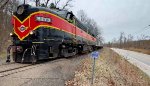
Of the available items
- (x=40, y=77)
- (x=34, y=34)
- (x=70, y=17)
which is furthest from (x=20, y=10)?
(x=40, y=77)

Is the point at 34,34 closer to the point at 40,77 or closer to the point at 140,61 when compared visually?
the point at 40,77

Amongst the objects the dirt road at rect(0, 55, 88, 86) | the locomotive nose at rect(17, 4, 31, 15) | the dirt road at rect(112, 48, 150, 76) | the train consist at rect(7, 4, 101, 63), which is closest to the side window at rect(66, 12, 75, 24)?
the train consist at rect(7, 4, 101, 63)

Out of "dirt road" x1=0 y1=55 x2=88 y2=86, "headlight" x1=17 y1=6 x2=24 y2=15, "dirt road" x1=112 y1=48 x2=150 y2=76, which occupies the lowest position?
"dirt road" x1=112 y1=48 x2=150 y2=76

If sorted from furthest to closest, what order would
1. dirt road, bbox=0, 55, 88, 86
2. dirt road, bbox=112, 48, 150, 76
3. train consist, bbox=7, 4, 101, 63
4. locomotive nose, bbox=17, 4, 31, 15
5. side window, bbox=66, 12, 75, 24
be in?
dirt road, bbox=112, 48, 150, 76
side window, bbox=66, 12, 75, 24
locomotive nose, bbox=17, 4, 31, 15
train consist, bbox=7, 4, 101, 63
dirt road, bbox=0, 55, 88, 86

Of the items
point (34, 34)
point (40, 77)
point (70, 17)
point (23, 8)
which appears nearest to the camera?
point (40, 77)

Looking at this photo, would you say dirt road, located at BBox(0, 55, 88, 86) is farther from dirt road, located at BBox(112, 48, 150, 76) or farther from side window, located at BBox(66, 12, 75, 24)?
dirt road, located at BBox(112, 48, 150, 76)

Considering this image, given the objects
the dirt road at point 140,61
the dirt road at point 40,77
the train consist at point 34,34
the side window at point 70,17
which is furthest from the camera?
the dirt road at point 140,61

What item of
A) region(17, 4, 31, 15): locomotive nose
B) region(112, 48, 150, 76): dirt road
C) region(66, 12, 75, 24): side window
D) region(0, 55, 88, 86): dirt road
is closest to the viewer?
region(0, 55, 88, 86): dirt road

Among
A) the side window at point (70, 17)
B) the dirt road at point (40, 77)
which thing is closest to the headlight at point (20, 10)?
the dirt road at point (40, 77)

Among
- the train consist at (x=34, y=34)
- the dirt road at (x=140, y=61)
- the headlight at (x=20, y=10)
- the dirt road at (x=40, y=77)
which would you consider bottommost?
the dirt road at (x=140, y=61)

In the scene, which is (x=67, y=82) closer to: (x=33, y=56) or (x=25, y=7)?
(x=33, y=56)

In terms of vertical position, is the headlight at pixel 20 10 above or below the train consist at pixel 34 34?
above

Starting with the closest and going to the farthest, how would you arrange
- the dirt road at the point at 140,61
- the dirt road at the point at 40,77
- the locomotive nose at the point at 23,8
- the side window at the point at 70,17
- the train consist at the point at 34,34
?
1. the dirt road at the point at 40,77
2. the train consist at the point at 34,34
3. the locomotive nose at the point at 23,8
4. the side window at the point at 70,17
5. the dirt road at the point at 140,61

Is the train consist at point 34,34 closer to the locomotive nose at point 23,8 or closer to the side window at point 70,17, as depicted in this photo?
the locomotive nose at point 23,8
